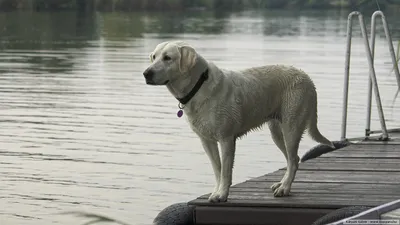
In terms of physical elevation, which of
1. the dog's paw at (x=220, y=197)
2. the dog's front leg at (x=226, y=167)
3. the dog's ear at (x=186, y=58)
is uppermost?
the dog's ear at (x=186, y=58)

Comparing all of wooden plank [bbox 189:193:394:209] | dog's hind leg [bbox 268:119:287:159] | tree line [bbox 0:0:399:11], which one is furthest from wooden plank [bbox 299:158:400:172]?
tree line [bbox 0:0:399:11]

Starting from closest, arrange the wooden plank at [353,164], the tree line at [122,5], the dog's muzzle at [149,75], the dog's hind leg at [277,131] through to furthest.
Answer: the dog's muzzle at [149,75] → the dog's hind leg at [277,131] → the wooden plank at [353,164] → the tree line at [122,5]

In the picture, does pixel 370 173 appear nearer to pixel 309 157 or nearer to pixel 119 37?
pixel 309 157

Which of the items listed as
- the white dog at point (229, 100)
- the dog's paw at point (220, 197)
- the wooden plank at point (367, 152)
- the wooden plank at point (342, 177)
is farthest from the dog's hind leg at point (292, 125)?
the wooden plank at point (367, 152)

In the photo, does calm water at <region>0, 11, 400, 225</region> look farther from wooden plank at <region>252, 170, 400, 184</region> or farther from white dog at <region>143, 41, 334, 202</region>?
wooden plank at <region>252, 170, 400, 184</region>

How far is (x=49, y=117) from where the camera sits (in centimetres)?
2038

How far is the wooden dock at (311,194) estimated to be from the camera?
8.20 metres

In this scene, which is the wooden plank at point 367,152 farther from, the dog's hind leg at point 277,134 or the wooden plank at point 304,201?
the wooden plank at point 304,201

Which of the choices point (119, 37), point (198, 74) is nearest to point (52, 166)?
point (198, 74)

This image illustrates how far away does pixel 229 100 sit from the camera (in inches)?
319

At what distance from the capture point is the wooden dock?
8.20m

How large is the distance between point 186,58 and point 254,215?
1347 millimetres

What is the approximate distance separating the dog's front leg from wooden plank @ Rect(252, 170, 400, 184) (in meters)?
1.24

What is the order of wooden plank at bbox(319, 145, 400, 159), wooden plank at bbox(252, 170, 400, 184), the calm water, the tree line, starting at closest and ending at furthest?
wooden plank at bbox(252, 170, 400, 184), wooden plank at bbox(319, 145, 400, 159), the calm water, the tree line
